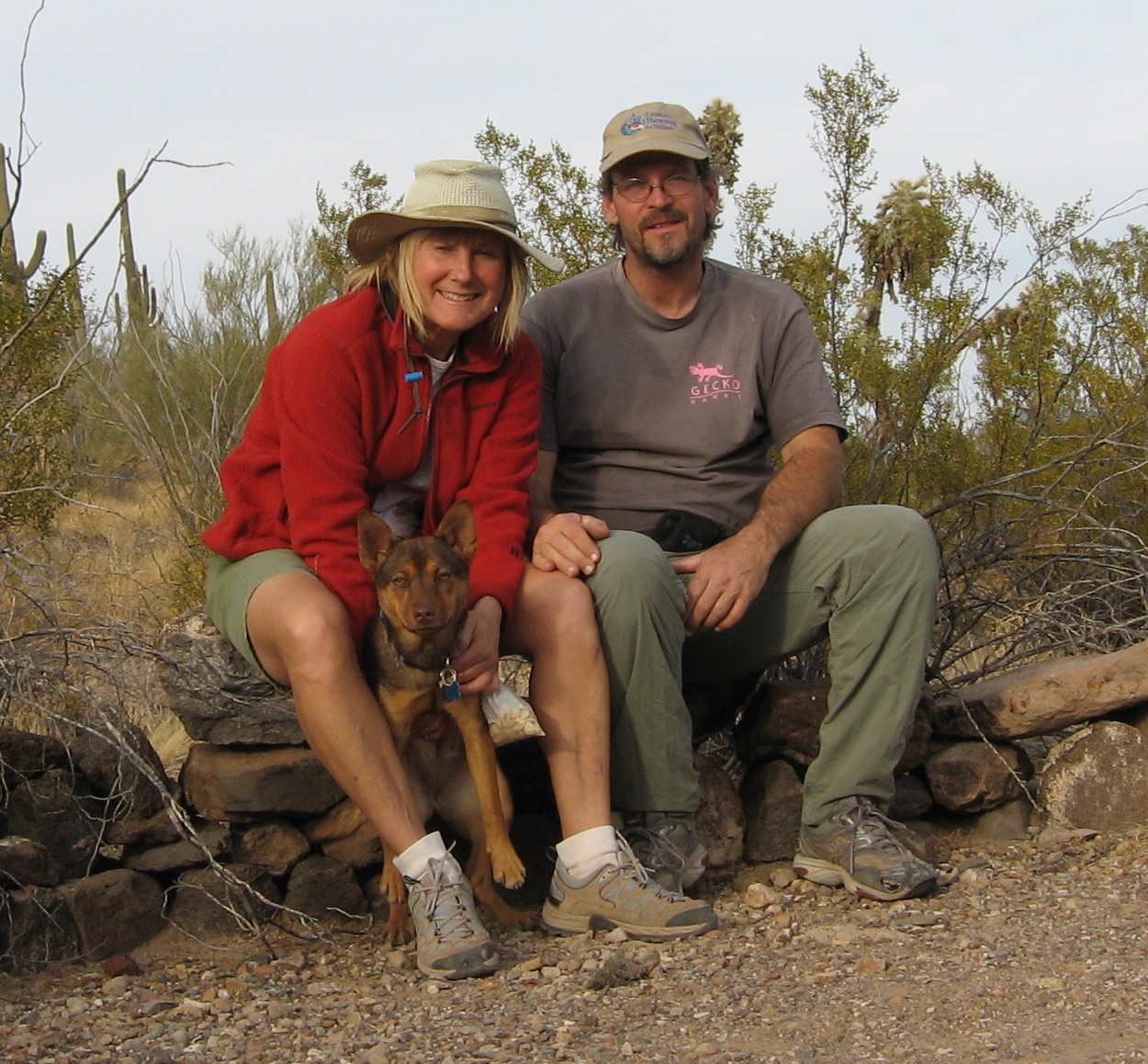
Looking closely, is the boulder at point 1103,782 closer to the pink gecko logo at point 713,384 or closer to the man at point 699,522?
the man at point 699,522

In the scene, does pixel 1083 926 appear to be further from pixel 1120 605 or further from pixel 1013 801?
pixel 1120 605

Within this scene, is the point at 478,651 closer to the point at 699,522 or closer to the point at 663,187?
the point at 699,522

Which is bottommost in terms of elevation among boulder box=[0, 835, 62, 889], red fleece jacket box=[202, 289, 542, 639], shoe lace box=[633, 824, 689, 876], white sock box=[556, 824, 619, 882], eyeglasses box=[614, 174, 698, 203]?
shoe lace box=[633, 824, 689, 876]

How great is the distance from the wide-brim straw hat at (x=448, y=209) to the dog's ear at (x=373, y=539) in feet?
2.62

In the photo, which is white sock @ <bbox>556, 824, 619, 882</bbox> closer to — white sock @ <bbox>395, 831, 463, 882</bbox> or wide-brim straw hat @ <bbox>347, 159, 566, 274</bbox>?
white sock @ <bbox>395, 831, 463, 882</bbox>

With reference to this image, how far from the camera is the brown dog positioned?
12.1 ft

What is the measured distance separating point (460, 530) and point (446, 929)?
1052 millimetres

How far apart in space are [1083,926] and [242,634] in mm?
2304

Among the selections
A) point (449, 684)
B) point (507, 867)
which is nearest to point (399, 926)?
point (507, 867)

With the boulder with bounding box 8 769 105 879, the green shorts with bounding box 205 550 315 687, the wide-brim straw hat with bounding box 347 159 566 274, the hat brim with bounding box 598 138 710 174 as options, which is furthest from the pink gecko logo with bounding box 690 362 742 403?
the boulder with bounding box 8 769 105 879

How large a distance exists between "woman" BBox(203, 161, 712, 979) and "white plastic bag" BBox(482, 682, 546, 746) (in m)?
0.07

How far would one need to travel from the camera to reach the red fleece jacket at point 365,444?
3.72 metres

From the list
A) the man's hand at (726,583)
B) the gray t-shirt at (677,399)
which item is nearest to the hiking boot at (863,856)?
the man's hand at (726,583)

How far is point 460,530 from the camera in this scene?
3.85 metres
